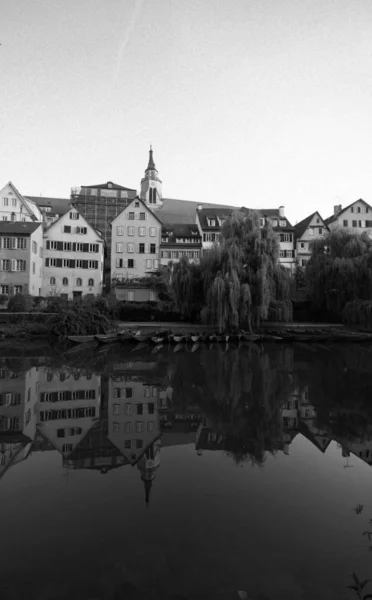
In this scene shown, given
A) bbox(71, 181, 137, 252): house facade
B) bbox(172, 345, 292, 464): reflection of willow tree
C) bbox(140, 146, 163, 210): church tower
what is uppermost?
bbox(140, 146, 163, 210): church tower

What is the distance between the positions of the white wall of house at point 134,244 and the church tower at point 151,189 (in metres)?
46.1

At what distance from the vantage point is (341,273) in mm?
34344

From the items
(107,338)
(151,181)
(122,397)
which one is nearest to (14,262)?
(107,338)

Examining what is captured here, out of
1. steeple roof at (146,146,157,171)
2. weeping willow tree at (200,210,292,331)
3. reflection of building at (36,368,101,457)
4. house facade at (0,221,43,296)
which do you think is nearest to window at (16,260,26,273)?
house facade at (0,221,43,296)

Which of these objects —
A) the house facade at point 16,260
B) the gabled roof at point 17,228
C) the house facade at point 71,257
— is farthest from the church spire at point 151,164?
the house facade at point 16,260

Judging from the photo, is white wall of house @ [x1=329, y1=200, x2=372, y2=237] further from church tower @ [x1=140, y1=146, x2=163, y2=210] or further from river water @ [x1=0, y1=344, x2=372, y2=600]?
church tower @ [x1=140, y1=146, x2=163, y2=210]

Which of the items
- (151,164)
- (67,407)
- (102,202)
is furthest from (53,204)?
(67,407)

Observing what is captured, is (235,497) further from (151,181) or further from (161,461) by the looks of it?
(151,181)

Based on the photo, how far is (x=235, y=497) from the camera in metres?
5.74

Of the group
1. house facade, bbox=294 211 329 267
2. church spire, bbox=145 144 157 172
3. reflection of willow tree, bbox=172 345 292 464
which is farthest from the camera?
church spire, bbox=145 144 157 172

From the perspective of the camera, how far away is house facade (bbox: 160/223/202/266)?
53.0 meters

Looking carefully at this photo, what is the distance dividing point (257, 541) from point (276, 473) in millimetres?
2138

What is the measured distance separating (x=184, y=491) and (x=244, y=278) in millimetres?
26713

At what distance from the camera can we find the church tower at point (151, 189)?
3877 inches
